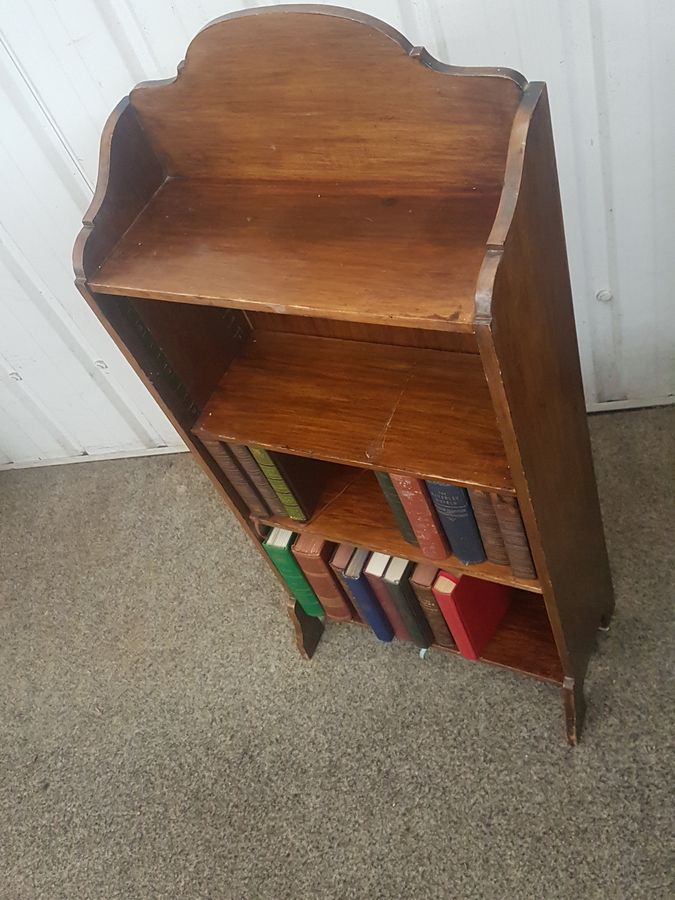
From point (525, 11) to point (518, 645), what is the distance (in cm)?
113

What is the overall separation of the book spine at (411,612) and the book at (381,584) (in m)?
0.01

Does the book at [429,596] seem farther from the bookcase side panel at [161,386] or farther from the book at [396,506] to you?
the bookcase side panel at [161,386]

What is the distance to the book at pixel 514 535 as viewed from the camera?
1.15 metres

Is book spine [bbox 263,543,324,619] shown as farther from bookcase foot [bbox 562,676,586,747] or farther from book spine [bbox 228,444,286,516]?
bookcase foot [bbox 562,676,586,747]

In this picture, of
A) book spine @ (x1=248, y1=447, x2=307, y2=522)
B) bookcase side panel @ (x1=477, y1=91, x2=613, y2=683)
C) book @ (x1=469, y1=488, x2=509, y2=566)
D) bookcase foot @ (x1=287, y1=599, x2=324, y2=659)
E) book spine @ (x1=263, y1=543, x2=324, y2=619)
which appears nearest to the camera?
bookcase side panel @ (x1=477, y1=91, x2=613, y2=683)

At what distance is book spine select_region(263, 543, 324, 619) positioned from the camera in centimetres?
157

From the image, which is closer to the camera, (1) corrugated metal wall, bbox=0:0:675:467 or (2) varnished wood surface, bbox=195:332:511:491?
(2) varnished wood surface, bbox=195:332:511:491

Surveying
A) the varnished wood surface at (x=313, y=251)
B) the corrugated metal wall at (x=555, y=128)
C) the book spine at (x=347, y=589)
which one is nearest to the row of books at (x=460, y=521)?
the book spine at (x=347, y=589)

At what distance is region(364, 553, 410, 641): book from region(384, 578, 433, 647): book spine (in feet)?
0.05

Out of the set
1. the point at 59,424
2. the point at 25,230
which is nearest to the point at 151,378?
the point at 25,230

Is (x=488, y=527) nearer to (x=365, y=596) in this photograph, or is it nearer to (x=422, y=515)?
(x=422, y=515)

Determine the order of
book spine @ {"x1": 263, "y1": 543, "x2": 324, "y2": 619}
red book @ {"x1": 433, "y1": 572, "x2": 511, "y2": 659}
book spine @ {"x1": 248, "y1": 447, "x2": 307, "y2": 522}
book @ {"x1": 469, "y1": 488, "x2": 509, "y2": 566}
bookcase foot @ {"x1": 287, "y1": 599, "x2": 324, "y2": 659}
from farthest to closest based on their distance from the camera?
bookcase foot @ {"x1": 287, "y1": 599, "x2": 324, "y2": 659} → book spine @ {"x1": 263, "y1": 543, "x2": 324, "y2": 619} → red book @ {"x1": 433, "y1": 572, "x2": 511, "y2": 659} → book spine @ {"x1": 248, "y1": 447, "x2": 307, "y2": 522} → book @ {"x1": 469, "y1": 488, "x2": 509, "y2": 566}

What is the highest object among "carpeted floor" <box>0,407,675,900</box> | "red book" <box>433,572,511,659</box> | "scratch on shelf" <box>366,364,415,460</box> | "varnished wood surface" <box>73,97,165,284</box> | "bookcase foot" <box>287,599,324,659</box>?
"varnished wood surface" <box>73,97,165,284</box>

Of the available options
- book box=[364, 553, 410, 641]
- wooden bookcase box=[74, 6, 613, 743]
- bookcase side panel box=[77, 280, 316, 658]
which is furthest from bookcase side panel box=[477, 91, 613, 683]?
bookcase side panel box=[77, 280, 316, 658]
